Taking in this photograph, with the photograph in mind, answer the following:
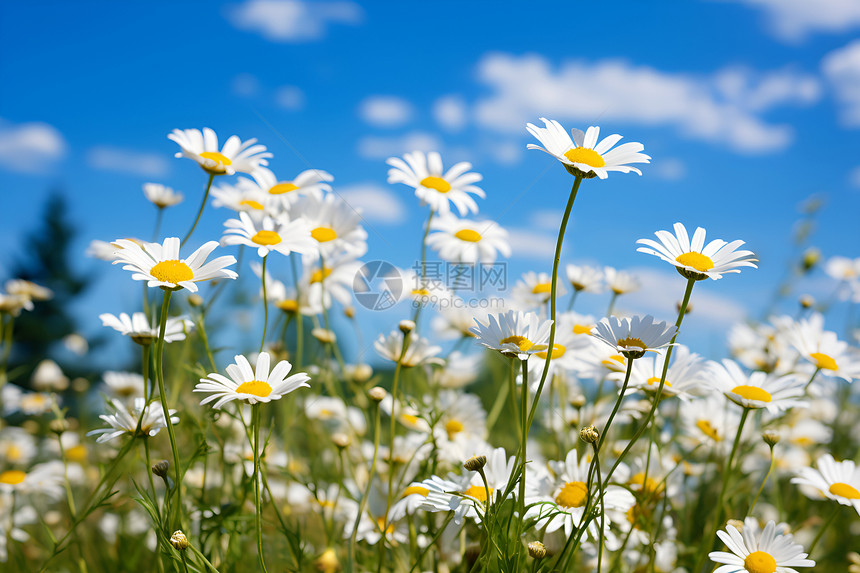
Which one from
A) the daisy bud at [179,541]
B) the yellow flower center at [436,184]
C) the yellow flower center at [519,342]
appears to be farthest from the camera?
the yellow flower center at [436,184]

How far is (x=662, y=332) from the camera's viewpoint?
1130 mm

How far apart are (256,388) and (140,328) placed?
0.58 meters

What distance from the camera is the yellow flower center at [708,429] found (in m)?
1.95

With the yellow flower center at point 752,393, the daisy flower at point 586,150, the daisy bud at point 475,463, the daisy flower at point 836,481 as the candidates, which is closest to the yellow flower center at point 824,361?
the daisy flower at point 836,481

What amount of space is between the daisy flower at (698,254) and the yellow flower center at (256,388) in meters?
0.79

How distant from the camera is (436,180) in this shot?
2.02 metres

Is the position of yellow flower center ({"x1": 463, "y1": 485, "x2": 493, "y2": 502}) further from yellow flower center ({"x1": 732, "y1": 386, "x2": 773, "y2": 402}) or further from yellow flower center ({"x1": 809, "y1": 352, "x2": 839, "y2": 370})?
yellow flower center ({"x1": 809, "y1": 352, "x2": 839, "y2": 370})

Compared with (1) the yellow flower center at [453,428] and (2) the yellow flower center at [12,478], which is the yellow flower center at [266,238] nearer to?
(1) the yellow flower center at [453,428]

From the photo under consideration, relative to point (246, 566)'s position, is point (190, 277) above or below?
above

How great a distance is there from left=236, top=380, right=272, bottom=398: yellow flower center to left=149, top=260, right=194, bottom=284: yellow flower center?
25 cm

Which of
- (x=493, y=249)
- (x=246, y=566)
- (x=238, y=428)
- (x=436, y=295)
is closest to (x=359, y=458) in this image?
(x=238, y=428)

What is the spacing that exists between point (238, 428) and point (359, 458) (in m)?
0.52

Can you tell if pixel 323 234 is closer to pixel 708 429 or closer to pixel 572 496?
pixel 572 496

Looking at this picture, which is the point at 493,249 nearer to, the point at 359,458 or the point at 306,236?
the point at 306,236
